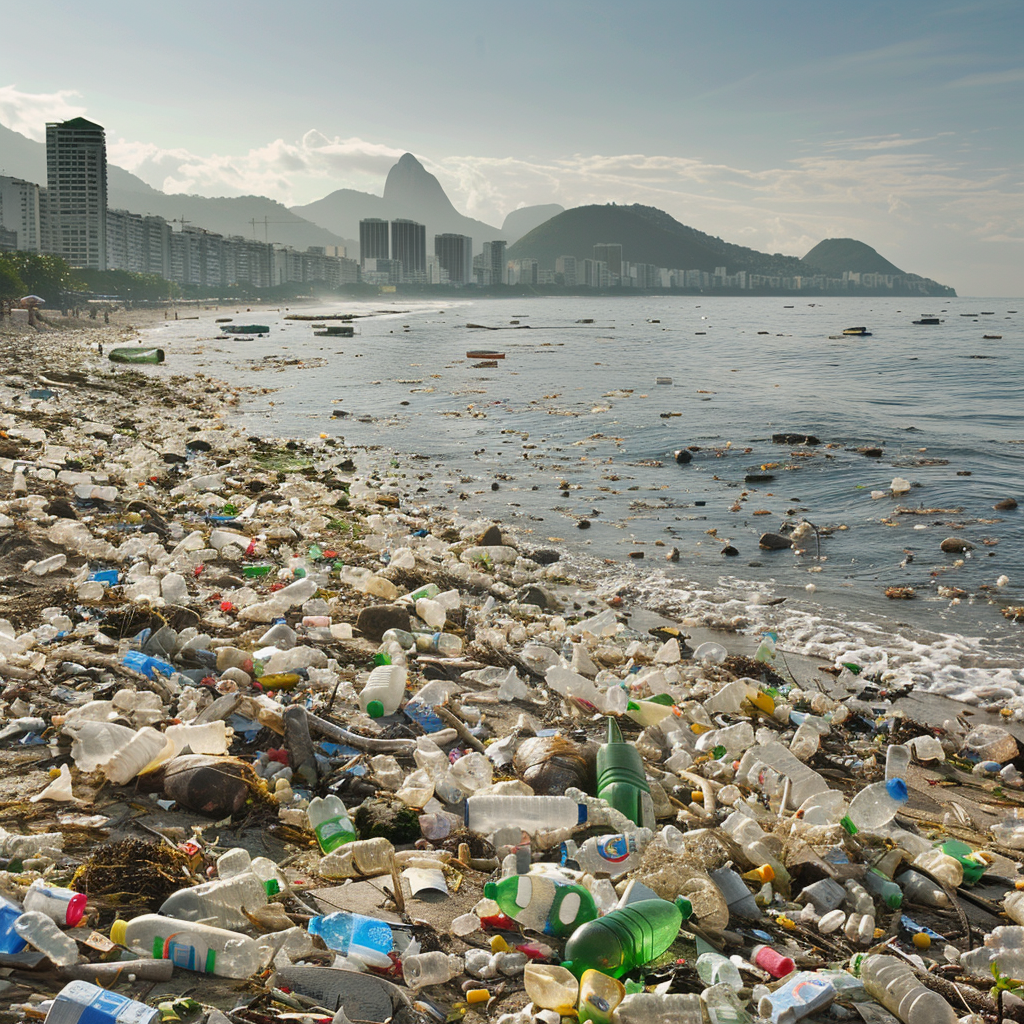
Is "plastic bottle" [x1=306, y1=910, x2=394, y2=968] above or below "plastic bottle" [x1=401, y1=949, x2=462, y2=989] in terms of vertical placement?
above

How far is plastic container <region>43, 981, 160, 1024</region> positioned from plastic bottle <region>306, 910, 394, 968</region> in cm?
54

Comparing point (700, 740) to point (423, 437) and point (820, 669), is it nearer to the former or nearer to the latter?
Answer: point (820, 669)

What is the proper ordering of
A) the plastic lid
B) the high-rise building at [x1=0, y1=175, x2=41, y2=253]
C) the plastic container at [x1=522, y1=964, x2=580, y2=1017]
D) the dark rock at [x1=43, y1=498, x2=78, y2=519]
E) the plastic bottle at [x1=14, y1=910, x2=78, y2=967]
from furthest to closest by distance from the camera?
the high-rise building at [x1=0, y1=175, x2=41, y2=253] < the dark rock at [x1=43, y1=498, x2=78, y2=519] < the plastic lid < the plastic container at [x1=522, y1=964, x2=580, y2=1017] < the plastic bottle at [x1=14, y1=910, x2=78, y2=967]

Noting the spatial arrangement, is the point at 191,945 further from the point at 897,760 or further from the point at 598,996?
the point at 897,760

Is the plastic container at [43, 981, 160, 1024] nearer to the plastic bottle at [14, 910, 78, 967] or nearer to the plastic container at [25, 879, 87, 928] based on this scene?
the plastic bottle at [14, 910, 78, 967]

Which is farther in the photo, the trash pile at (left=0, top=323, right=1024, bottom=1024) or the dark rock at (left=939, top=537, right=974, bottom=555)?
the dark rock at (left=939, top=537, right=974, bottom=555)

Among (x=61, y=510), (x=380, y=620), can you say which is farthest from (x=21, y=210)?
(x=380, y=620)

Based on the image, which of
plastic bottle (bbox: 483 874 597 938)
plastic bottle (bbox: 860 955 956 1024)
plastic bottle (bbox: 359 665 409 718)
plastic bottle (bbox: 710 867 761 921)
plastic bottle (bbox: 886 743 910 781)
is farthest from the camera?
plastic bottle (bbox: 886 743 910 781)

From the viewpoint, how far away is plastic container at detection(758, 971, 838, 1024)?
2.17m

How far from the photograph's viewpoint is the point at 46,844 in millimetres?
2549

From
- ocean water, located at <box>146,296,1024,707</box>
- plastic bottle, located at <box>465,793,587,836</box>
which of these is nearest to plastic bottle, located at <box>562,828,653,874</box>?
plastic bottle, located at <box>465,793,587,836</box>

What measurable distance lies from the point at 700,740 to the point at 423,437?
12.7 metres

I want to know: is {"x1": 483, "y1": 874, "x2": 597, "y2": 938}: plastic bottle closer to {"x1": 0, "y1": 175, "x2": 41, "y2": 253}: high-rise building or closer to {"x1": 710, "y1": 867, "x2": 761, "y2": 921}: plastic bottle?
{"x1": 710, "y1": 867, "x2": 761, "y2": 921}: plastic bottle

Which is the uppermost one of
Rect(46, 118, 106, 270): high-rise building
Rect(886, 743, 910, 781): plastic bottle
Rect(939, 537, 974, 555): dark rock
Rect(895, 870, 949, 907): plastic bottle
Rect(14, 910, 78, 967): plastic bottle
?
Rect(46, 118, 106, 270): high-rise building
